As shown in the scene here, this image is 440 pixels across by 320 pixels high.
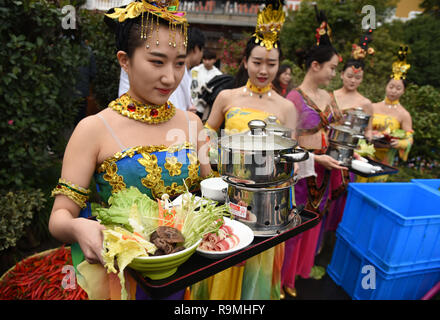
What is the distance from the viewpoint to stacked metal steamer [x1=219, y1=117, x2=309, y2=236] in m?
1.48

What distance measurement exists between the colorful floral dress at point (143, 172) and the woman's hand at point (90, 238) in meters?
0.35

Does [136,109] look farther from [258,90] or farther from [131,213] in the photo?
[258,90]

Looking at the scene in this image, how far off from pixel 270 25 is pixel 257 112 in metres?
0.80

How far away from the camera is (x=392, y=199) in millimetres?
3182

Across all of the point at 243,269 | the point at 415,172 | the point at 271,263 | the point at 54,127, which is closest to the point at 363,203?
the point at 271,263

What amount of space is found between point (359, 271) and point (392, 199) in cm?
83

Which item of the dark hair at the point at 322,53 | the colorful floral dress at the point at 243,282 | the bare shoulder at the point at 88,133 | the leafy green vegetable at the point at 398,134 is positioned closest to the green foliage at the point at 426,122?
the leafy green vegetable at the point at 398,134

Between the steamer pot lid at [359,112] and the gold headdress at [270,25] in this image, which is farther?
the steamer pot lid at [359,112]

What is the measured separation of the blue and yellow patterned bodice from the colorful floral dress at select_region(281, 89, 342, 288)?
1816mm

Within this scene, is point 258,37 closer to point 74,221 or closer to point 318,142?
point 318,142

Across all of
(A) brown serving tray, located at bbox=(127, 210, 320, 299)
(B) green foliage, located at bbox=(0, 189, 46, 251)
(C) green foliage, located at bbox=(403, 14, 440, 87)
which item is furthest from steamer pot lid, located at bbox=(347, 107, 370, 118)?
(C) green foliage, located at bbox=(403, 14, 440, 87)

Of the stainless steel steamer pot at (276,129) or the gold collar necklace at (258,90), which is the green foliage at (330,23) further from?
the stainless steel steamer pot at (276,129)

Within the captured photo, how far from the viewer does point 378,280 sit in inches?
111

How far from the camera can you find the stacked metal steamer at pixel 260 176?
148 centimetres
